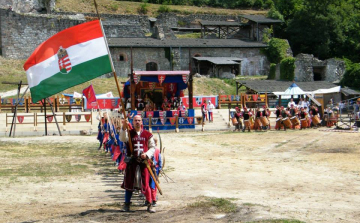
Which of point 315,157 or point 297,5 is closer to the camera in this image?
point 315,157

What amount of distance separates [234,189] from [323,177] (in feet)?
8.27

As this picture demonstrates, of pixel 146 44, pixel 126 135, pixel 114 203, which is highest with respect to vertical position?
pixel 146 44

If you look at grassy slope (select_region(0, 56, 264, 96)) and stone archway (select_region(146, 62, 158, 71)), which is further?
stone archway (select_region(146, 62, 158, 71))

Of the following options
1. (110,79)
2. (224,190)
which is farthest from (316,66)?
(224,190)

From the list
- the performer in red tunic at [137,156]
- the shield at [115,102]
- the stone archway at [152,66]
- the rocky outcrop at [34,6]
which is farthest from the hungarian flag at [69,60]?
the rocky outcrop at [34,6]

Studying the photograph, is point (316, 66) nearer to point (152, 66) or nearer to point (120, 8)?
point (152, 66)

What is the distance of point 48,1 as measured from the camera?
2579 inches

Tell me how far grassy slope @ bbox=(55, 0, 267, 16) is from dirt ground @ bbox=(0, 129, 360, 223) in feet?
171

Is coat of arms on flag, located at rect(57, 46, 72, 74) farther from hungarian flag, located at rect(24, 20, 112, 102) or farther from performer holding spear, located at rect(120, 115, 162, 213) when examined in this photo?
performer holding spear, located at rect(120, 115, 162, 213)

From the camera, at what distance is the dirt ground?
8.91m

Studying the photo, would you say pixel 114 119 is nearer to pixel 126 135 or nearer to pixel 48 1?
pixel 126 135

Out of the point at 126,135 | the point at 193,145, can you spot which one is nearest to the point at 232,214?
the point at 126,135

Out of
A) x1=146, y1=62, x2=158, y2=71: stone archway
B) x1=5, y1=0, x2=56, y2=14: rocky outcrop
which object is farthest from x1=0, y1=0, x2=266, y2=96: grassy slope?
x1=146, y1=62, x2=158, y2=71: stone archway

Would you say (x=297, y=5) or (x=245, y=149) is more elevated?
(x=297, y=5)
